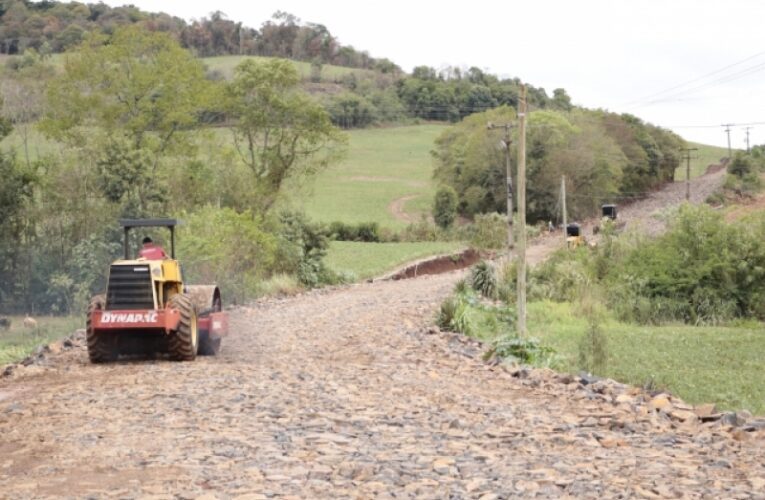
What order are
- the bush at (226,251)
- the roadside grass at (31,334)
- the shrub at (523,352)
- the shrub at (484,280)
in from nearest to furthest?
the shrub at (523,352), the roadside grass at (31,334), the bush at (226,251), the shrub at (484,280)

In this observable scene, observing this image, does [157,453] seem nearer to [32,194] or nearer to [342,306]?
[342,306]

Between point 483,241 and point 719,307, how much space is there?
3247cm

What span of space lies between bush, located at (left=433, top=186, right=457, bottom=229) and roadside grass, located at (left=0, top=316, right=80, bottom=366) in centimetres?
5084

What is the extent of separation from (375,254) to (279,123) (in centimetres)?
1132

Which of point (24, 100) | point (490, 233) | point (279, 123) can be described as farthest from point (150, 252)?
point (490, 233)

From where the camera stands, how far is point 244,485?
8.32 metres

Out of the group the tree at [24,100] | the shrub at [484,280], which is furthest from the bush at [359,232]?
the shrub at [484,280]

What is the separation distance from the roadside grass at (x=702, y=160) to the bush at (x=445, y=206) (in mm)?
48197

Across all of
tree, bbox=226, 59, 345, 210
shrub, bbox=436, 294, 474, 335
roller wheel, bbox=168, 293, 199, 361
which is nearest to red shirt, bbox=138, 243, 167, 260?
roller wheel, bbox=168, 293, 199, 361

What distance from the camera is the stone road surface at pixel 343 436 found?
A: 8406 mm

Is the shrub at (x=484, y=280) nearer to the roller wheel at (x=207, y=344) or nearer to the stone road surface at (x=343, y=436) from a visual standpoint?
the roller wheel at (x=207, y=344)

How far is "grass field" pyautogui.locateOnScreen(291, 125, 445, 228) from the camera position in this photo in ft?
292

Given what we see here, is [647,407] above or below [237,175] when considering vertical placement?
below

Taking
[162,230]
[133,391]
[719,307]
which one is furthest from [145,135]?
[133,391]
